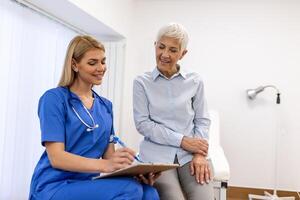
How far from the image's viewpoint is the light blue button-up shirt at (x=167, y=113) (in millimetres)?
1583

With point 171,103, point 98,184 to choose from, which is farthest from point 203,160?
point 98,184

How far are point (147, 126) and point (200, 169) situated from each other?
0.30m

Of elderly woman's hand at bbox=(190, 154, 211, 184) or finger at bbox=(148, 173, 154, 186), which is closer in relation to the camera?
finger at bbox=(148, 173, 154, 186)

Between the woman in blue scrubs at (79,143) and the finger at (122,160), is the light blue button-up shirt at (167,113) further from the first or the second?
the finger at (122,160)

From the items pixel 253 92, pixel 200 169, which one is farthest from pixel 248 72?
pixel 200 169

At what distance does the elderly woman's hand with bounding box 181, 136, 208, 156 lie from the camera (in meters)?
1.57

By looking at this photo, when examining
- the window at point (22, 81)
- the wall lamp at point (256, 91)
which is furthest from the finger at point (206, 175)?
the wall lamp at point (256, 91)

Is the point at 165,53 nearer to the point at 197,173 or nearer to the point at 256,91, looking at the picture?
the point at 197,173

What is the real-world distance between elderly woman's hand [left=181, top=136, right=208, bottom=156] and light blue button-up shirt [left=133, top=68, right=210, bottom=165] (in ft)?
0.08

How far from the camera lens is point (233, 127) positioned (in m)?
3.28

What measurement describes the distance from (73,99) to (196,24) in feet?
7.42

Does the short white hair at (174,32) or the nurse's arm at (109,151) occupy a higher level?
the short white hair at (174,32)

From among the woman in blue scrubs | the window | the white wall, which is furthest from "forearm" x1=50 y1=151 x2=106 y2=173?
the white wall

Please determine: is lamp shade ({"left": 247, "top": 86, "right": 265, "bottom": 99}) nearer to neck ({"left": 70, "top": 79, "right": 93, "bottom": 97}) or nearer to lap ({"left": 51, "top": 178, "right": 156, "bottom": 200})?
neck ({"left": 70, "top": 79, "right": 93, "bottom": 97})
